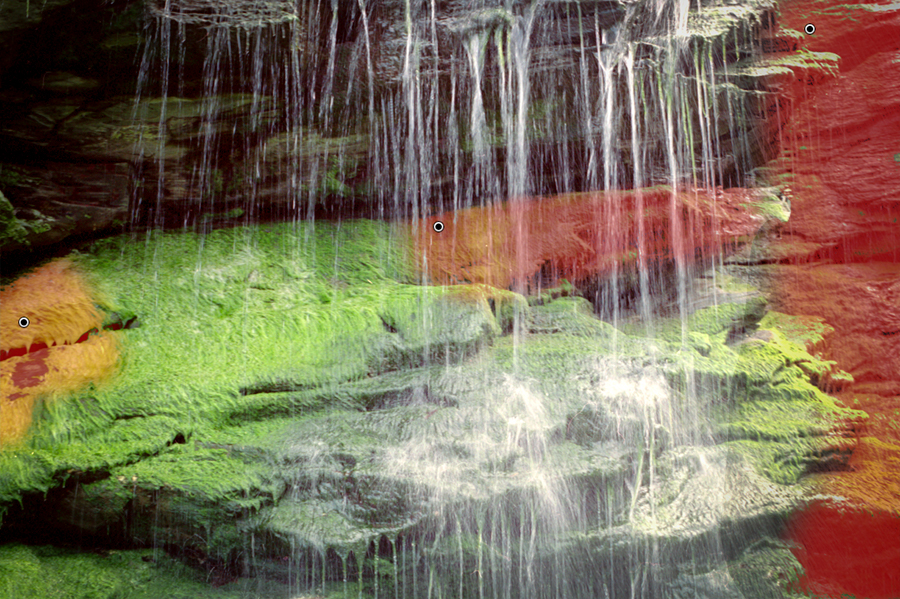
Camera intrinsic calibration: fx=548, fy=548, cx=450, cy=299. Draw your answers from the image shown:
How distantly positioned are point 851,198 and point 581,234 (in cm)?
289

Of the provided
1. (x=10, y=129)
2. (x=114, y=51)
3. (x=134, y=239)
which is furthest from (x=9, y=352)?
(x=114, y=51)

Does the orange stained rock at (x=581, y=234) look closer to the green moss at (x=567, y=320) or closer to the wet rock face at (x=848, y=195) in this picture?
the green moss at (x=567, y=320)

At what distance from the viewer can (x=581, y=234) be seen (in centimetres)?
629

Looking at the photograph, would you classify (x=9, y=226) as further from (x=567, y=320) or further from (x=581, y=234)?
(x=581, y=234)

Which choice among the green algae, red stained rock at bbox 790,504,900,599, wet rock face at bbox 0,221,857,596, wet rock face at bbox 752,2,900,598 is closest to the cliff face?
wet rock face at bbox 752,2,900,598

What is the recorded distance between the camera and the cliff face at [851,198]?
18.3 feet

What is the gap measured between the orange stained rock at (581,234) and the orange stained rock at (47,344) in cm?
333

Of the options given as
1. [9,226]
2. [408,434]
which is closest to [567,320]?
[408,434]

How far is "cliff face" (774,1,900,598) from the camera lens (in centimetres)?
557

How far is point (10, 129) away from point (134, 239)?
1413mm

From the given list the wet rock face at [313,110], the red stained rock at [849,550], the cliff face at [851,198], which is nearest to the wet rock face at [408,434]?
the red stained rock at [849,550]

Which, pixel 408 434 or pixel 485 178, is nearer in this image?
pixel 408 434

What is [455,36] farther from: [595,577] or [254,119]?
[595,577]

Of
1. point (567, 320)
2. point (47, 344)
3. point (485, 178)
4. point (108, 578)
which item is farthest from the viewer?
point (485, 178)
